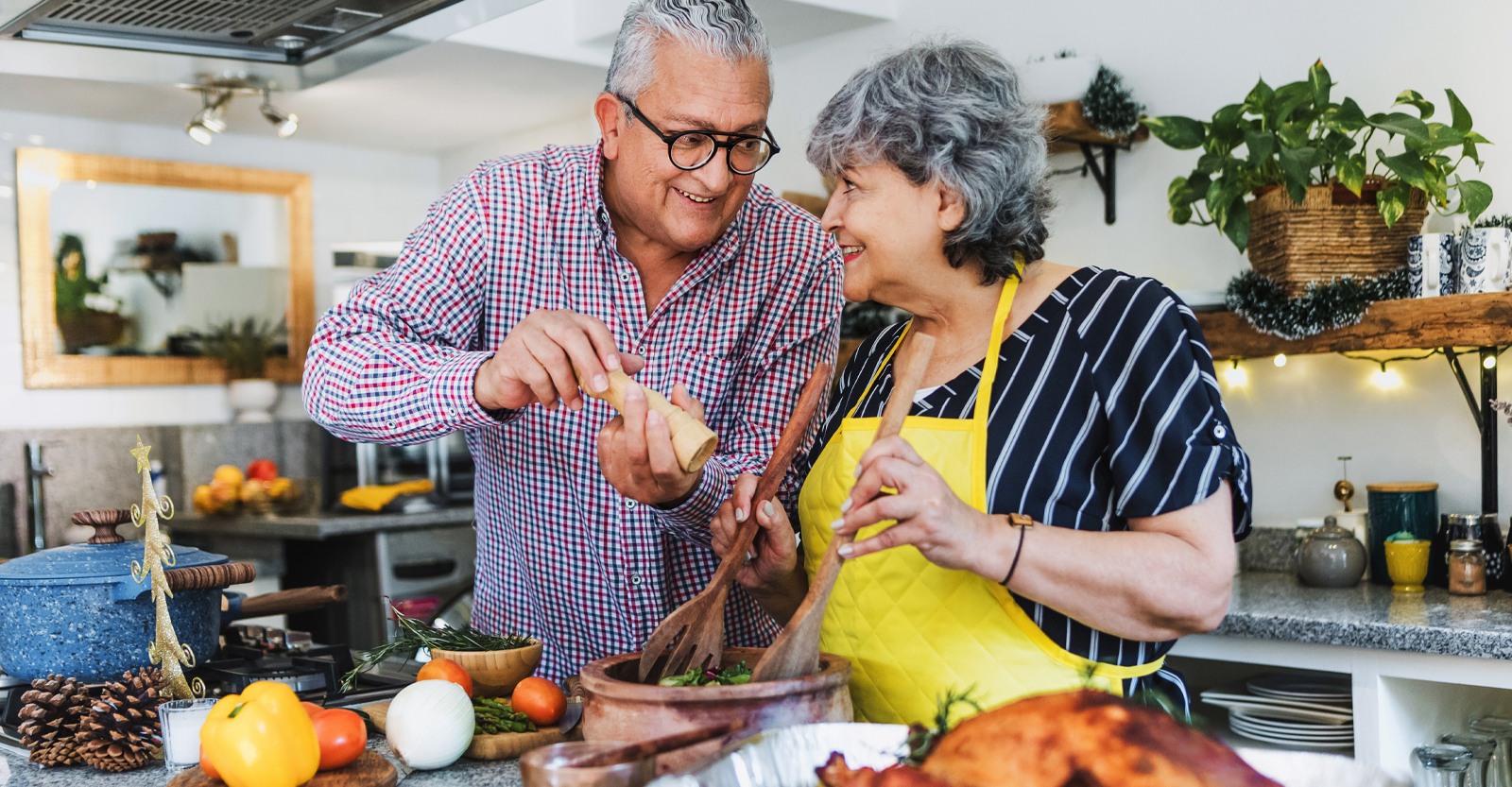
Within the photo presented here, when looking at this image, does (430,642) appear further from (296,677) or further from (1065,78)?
(1065,78)

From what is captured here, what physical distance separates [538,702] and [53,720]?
53 centimetres

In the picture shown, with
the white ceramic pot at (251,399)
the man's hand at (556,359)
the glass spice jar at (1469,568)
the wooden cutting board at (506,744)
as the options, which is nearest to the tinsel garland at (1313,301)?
the glass spice jar at (1469,568)

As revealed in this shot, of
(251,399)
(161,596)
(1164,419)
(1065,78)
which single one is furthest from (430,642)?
(251,399)

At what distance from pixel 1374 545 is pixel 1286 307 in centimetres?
54

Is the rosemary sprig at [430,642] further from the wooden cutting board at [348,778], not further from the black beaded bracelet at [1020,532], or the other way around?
the black beaded bracelet at [1020,532]

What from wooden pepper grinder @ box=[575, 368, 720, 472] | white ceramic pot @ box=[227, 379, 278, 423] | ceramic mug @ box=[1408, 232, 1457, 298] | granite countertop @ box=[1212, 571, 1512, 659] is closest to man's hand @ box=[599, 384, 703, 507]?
wooden pepper grinder @ box=[575, 368, 720, 472]

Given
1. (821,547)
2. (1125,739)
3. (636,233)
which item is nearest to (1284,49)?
(636,233)

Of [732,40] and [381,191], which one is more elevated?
[381,191]

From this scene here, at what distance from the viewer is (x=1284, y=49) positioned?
9.09ft

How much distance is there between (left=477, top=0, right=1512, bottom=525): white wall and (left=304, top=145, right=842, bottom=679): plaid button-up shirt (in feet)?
3.89

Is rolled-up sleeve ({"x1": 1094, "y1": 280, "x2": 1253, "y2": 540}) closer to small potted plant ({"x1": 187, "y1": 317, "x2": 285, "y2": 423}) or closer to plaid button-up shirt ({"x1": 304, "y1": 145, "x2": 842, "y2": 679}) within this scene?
plaid button-up shirt ({"x1": 304, "y1": 145, "x2": 842, "y2": 679})

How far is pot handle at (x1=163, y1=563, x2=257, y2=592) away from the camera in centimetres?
145

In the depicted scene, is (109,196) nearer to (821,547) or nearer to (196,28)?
(196,28)

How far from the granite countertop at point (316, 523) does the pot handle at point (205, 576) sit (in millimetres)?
2393
